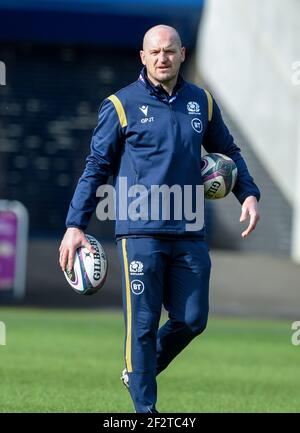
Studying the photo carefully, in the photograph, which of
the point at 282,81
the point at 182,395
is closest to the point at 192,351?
the point at 182,395

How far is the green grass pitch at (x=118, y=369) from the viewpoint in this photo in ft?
31.6

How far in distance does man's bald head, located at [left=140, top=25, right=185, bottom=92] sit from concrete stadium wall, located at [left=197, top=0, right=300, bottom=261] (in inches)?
780

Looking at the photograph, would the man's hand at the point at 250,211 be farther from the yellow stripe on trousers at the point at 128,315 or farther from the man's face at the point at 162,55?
the man's face at the point at 162,55

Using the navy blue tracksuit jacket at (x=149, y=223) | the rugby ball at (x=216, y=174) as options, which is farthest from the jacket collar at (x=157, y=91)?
the rugby ball at (x=216, y=174)

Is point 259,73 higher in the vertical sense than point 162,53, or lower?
higher

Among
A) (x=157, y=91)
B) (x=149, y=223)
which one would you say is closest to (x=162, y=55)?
(x=157, y=91)

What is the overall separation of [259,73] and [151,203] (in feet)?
66.8

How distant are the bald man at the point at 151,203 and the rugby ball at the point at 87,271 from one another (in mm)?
56

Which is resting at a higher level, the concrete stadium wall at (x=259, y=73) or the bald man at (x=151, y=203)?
the concrete stadium wall at (x=259, y=73)

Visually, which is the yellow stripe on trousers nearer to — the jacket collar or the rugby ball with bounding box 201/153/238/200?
the rugby ball with bounding box 201/153/238/200

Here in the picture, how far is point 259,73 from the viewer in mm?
27688

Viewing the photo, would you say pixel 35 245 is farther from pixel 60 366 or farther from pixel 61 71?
pixel 60 366

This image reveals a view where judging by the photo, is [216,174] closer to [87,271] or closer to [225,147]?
[225,147]
